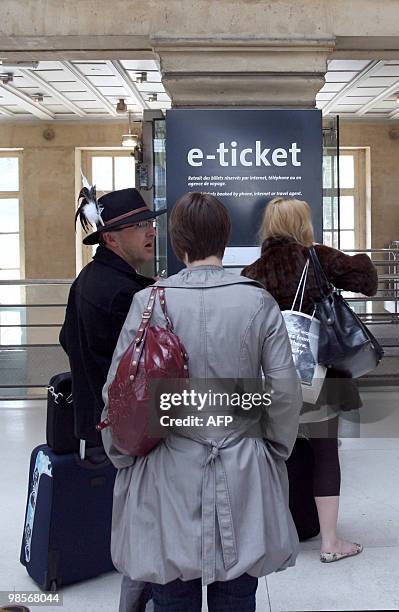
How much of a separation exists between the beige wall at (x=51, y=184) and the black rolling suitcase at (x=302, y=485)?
12.7m

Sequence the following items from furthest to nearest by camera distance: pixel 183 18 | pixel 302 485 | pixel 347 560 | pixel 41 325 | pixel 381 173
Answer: pixel 381 173
pixel 41 325
pixel 183 18
pixel 302 485
pixel 347 560

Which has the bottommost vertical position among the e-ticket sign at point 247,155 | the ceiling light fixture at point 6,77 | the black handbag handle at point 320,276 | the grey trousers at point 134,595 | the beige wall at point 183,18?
the grey trousers at point 134,595

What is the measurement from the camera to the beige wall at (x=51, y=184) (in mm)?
15586

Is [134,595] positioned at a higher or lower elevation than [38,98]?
lower

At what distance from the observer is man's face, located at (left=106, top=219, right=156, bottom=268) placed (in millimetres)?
2512

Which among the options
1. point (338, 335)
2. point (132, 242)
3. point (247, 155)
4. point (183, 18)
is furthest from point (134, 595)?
point (183, 18)

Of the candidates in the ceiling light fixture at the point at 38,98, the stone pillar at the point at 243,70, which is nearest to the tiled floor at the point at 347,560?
the stone pillar at the point at 243,70

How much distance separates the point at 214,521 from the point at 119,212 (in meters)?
1.09

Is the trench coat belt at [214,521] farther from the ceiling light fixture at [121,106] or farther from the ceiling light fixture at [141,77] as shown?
the ceiling light fixture at [121,106]

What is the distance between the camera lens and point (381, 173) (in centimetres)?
1584

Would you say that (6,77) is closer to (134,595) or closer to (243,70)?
(243,70)

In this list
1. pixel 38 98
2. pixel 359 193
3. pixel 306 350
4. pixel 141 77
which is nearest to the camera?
pixel 306 350

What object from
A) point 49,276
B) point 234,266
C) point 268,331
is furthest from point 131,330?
point 49,276

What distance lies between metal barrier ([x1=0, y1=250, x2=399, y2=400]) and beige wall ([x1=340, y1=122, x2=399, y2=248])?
0.50 metres
